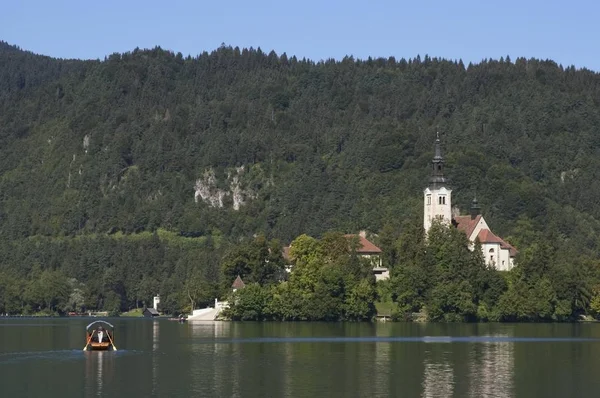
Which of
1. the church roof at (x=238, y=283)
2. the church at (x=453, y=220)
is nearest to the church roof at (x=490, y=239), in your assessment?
the church at (x=453, y=220)

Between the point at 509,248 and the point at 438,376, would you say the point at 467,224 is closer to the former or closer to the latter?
the point at 509,248

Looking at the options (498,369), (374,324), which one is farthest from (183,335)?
(498,369)

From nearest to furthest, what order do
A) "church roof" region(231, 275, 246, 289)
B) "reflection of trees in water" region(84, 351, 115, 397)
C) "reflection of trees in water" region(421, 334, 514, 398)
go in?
"reflection of trees in water" region(421, 334, 514, 398) < "reflection of trees in water" region(84, 351, 115, 397) < "church roof" region(231, 275, 246, 289)

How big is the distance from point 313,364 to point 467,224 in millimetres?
101489

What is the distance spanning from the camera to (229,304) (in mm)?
172000

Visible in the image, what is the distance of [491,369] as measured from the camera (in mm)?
89875

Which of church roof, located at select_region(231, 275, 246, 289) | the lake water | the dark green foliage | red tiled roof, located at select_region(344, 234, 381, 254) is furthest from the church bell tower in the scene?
the lake water

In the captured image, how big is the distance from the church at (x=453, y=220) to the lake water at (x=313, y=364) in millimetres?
47594

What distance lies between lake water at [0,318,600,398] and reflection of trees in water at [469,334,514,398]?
0.23ft

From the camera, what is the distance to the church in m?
187

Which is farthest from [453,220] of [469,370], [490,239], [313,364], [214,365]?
[469,370]

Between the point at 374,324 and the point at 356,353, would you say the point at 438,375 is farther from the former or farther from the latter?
the point at 374,324

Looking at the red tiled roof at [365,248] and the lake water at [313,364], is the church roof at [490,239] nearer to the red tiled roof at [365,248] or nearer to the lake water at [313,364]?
the red tiled roof at [365,248]

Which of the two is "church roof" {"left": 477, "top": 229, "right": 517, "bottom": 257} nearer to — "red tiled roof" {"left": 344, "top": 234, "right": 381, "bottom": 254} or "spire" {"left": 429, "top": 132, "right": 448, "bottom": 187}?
"spire" {"left": 429, "top": 132, "right": 448, "bottom": 187}
